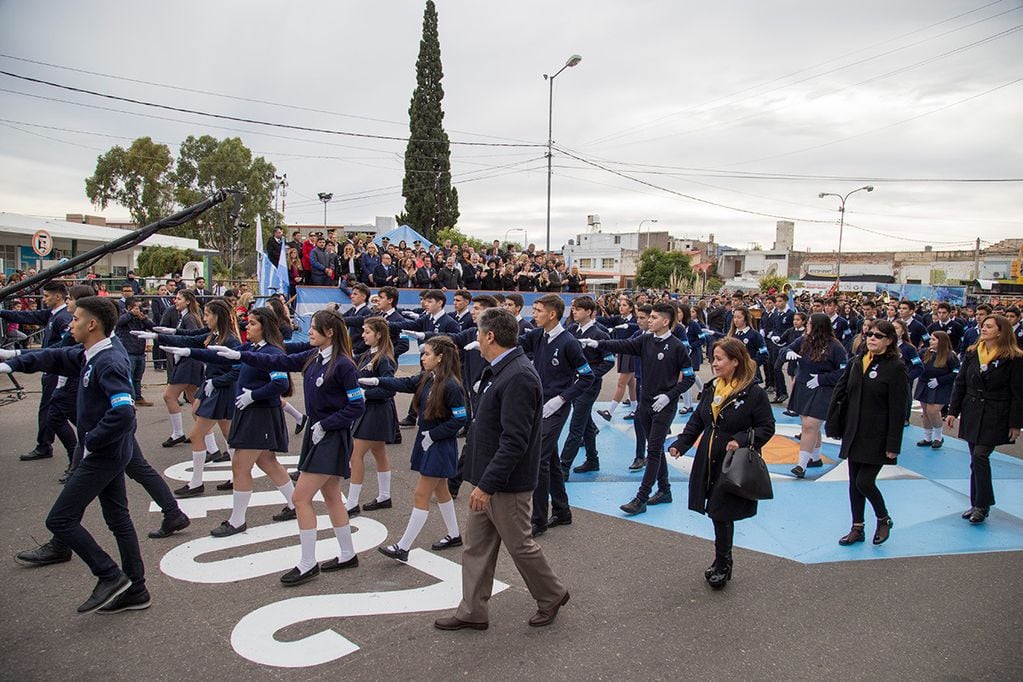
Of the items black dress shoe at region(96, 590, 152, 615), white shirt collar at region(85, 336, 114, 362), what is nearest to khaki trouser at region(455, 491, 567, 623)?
black dress shoe at region(96, 590, 152, 615)

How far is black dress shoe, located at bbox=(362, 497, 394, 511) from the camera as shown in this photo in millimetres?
6152

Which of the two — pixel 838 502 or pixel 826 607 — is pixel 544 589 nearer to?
pixel 826 607

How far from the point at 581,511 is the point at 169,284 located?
13949 millimetres

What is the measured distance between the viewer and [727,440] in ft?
15.6

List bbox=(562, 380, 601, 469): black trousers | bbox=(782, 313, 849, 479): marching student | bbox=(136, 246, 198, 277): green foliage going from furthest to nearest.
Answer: bbox=(136, 246, 198, 277): green foliage
bbox=(782, 313, 849, 479): marching student
bbox=(562, 380, 601, 469): black trousers

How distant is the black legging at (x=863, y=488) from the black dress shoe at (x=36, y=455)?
8.20m

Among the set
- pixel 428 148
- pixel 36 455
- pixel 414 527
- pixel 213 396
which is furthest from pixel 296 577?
pixel 428 148

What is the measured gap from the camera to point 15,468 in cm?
710

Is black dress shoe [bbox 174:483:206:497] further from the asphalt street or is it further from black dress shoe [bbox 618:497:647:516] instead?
black dress shoe [bbox 618:497:647:516]

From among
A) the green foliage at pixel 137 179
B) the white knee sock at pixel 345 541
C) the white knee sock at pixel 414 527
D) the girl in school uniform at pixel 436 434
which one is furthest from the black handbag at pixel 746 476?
the green foliage at pixel 137 179

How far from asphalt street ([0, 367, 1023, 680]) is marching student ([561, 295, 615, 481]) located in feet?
4.75

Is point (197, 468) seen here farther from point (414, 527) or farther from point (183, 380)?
point (414, 527)

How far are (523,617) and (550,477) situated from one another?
1.75 meters

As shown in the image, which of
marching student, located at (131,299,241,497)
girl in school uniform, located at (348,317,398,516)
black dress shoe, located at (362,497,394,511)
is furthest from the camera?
marching student, located at (131,299,241,497)
